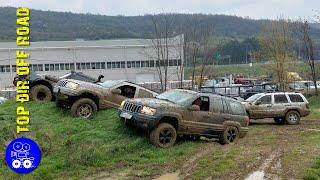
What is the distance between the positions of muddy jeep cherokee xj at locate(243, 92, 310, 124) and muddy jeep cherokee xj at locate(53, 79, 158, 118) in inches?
264

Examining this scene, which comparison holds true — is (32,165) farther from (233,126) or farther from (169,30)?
(169,30)

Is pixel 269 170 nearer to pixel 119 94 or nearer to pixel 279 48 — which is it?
pixel 119 94

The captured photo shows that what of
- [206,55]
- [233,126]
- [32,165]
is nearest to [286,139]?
[233,126]

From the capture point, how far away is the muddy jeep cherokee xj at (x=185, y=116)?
1400cm

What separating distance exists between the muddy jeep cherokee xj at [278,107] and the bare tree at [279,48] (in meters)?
19.4

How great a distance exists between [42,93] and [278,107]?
1090 centimetres

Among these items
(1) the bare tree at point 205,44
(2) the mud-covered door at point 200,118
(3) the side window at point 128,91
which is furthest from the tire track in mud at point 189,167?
(1) the bare tree at point 205,44

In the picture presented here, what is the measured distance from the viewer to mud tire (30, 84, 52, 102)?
22141 mm

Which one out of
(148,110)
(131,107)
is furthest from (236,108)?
(131,107)

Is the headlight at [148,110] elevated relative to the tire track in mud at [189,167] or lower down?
elevated

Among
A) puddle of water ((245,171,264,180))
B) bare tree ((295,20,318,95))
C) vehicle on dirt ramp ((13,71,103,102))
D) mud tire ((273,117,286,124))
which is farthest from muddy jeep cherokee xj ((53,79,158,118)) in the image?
bare tree ((295,20,318,95))

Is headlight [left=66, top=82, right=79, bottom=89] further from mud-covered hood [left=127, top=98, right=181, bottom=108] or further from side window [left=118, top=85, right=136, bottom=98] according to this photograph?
mud-covered hood [left=127, top=98, right=181, bottom=108]

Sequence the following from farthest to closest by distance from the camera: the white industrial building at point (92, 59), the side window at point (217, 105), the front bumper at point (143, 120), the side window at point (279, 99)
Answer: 1. the white industrial building at point (92, 59)
2. the side window at point (279, 99)
3. the side window at point (217, 105)
4. the front bumper at point (143, 120)

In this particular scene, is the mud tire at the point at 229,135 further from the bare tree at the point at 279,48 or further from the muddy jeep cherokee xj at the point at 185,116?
the bare tree at the point at 279,48
